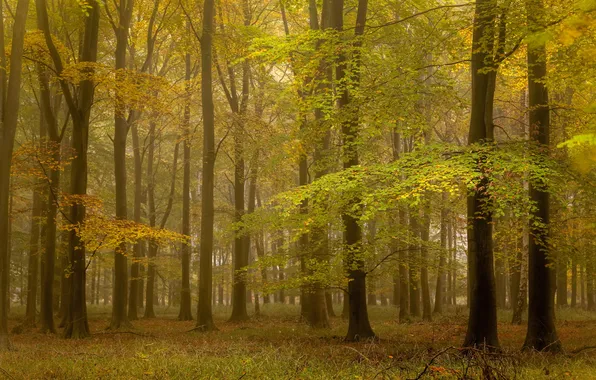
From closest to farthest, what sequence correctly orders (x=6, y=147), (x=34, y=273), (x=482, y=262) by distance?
1. (x=482, y=262)
2. (x=6, y=147)
3. (x=34, y=273)

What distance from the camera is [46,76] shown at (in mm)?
17656

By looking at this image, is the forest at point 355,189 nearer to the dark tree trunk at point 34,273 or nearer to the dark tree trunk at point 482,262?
the dark tree trunk at point 482,262

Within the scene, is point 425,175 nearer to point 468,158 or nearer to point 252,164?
point 468,158

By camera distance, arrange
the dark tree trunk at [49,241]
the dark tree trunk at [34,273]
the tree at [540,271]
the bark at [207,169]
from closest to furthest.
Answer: the tree at [540,271] → the dark tree trunk at [49,241] → the bark at [207,169] → the dark tree trunk at [34,273]

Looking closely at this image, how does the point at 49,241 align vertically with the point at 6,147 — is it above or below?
below

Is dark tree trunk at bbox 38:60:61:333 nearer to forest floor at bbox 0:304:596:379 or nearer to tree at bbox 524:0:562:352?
forest floor at bbox 0:304:596:379

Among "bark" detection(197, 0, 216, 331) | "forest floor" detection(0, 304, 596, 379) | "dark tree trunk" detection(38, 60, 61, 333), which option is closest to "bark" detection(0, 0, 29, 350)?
"forest floor" detection(0, 304, 596, 379)

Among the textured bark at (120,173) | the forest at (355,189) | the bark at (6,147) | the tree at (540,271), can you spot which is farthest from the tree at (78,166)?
the tree at (540,271)

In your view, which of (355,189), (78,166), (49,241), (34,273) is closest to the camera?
(355,189)

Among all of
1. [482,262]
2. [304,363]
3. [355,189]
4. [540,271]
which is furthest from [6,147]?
[540,271]

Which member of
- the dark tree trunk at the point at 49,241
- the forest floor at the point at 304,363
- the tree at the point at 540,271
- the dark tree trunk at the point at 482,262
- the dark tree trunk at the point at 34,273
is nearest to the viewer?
the forest floor at the point at 304,363

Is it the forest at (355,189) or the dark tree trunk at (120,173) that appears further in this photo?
the dark tree trunk at (120,173)

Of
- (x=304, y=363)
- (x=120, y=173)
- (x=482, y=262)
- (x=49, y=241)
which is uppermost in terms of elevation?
(x=120, y=173)

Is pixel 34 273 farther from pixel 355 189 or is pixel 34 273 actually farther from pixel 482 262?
pixel 482 262
